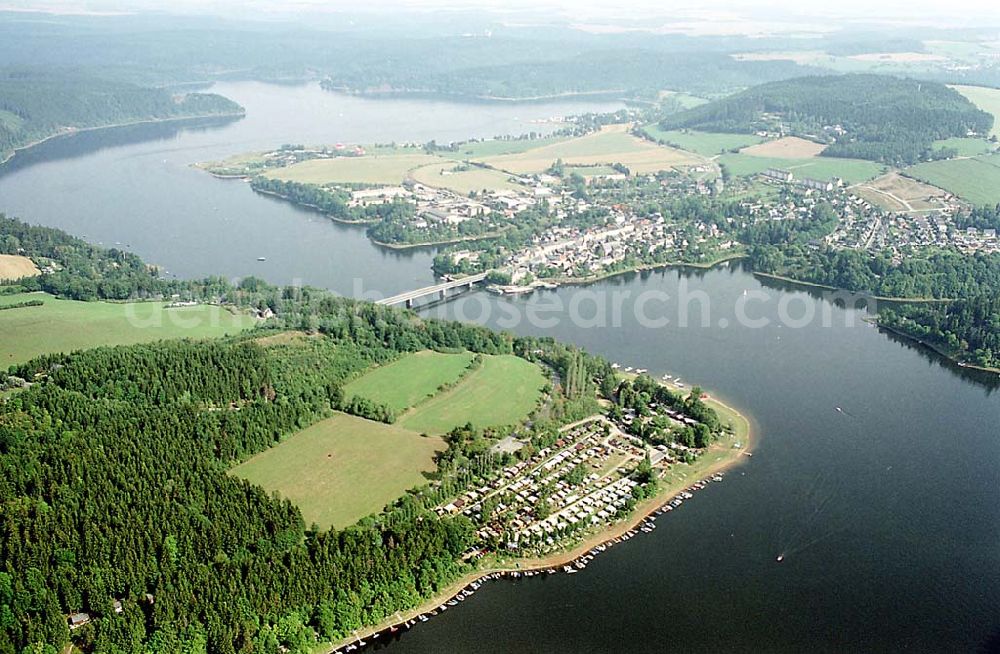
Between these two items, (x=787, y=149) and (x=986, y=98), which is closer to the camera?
(x=787, y=149)

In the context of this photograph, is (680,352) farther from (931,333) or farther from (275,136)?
(275,136)

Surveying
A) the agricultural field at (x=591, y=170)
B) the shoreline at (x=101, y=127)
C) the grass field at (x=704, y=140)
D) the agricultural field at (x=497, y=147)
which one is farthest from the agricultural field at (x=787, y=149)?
the shoreline at (x=101, y=127)

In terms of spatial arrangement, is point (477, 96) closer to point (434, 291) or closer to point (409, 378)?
point (434, 291)

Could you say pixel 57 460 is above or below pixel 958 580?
above

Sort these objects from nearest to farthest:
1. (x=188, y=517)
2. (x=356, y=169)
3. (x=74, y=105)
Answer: (x=188, y=517) < (x=356, y=169) < (x=74, y=105)

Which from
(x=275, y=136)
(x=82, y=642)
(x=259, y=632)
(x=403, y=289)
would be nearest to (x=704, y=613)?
(x=259, y=632)

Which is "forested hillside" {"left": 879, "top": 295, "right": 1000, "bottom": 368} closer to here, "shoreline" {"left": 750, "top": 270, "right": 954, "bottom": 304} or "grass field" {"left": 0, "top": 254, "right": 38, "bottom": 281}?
"shoreline" {"left": 750, "top": 270, "right": 954, "bottom": 304}

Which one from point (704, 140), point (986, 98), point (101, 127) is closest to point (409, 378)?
point (704, 140)
